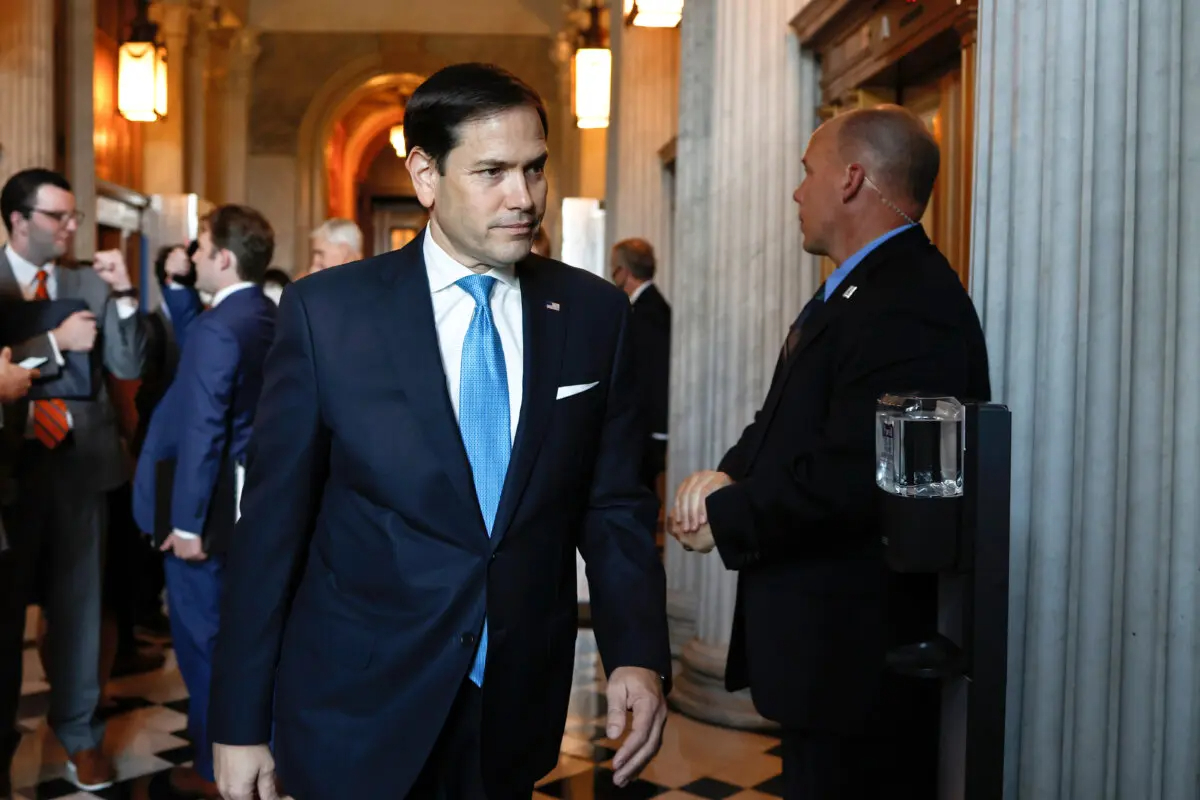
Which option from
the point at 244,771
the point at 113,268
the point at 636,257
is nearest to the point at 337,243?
the point at 113,268

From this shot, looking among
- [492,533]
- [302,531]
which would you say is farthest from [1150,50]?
[302,531]

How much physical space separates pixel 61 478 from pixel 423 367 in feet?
9.46

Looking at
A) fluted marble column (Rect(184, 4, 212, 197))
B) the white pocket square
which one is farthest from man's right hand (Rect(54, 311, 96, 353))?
fluted marble column (Rect(184, 4, 212, 197))

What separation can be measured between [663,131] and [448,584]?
7.45 meters

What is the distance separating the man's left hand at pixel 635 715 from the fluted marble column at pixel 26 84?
744 cm

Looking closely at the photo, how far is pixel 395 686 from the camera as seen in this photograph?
1.87m

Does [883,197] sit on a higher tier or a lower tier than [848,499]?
higher

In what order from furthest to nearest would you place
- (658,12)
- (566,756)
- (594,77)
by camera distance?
1. (594,77)
2. (658,12)
3. (566,756)

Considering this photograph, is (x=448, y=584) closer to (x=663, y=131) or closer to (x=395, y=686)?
(x=395, y=686)

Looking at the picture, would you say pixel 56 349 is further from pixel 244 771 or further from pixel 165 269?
pixel 244 771

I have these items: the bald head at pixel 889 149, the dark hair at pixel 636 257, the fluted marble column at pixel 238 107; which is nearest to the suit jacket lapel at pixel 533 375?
the bald head at pixel 889 149

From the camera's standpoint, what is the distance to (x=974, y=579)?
1.68 m

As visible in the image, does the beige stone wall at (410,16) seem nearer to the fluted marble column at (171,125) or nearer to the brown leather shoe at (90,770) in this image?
the fluted marble column at (171,125)

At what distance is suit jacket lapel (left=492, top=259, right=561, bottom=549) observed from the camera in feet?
6.22
